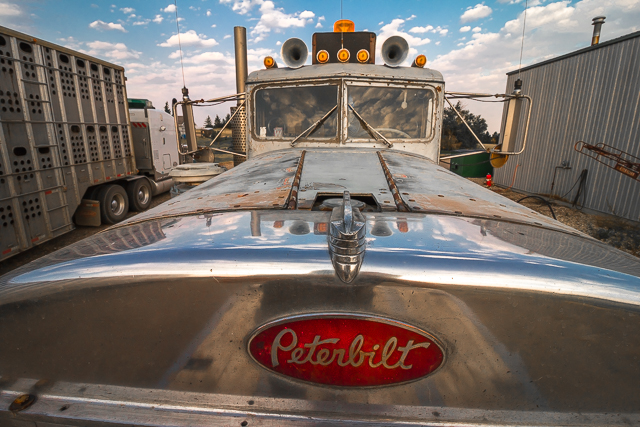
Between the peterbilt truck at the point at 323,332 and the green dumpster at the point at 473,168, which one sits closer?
the peterbilt truck at the point at 323,332

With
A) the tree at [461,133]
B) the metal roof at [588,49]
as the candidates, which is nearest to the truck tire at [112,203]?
the metal roof at [588,49]

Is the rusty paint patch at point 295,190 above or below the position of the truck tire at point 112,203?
above

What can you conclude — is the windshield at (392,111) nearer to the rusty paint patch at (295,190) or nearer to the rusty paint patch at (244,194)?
the rusty paint patch at (244,194)

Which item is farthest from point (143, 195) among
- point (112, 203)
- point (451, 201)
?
point (451, 201)

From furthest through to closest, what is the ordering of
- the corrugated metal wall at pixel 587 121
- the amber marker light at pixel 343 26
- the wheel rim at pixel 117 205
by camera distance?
the corrugated metal wall at pixel 587 121, the wheel rim at pixel 117 205, the amber marker light at pixel 343 26

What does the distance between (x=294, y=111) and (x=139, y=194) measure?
7.08m

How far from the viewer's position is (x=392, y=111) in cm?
320

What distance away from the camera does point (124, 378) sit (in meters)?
0.98

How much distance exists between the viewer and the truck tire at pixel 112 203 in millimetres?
7203

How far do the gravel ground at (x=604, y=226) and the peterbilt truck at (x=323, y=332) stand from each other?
683 cm

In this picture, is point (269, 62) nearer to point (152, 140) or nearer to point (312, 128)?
point (312, 128)

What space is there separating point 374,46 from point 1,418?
439cm

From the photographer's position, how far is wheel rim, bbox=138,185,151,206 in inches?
343

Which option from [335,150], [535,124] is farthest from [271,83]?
[535,124]
